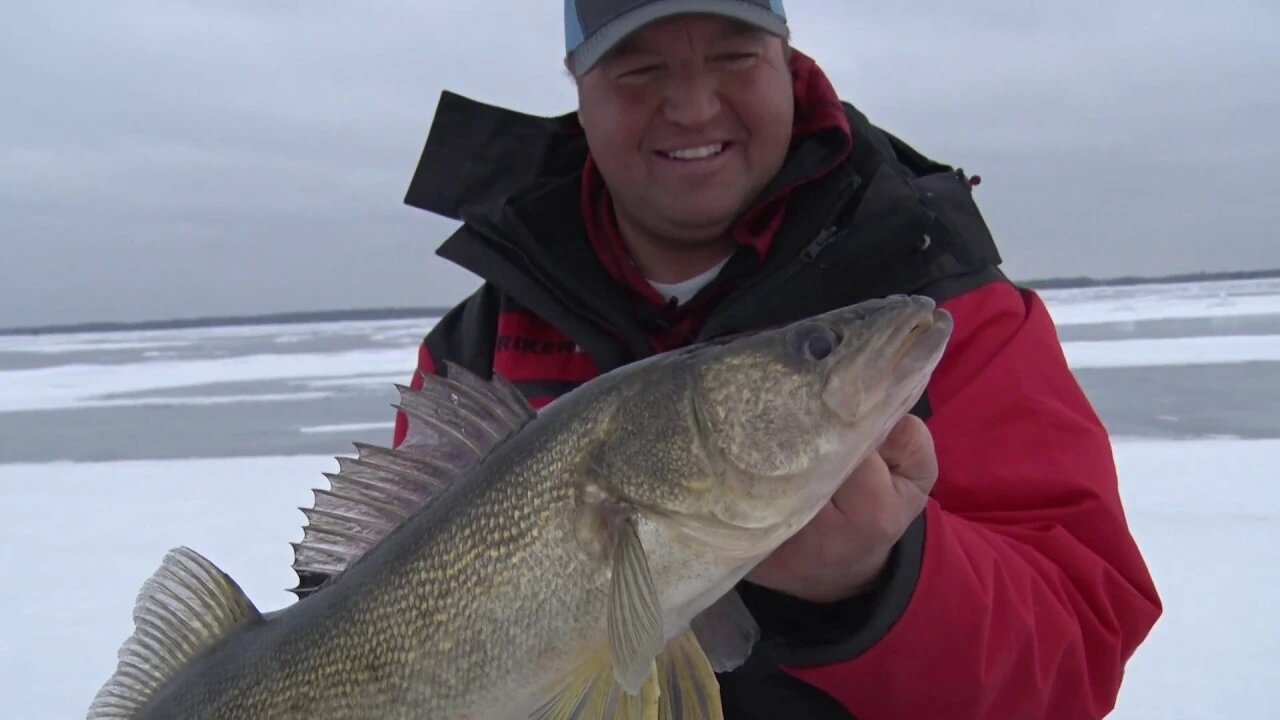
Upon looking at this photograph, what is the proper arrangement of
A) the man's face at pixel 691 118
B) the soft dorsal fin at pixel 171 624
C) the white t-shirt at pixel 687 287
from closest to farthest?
the soft dorsal fin at pixel 171 624 → the man's face at pixel 691 118 → the white t-shirt at pixel 687 287

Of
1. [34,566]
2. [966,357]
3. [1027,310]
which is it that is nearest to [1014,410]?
[966,357]

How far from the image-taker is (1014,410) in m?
2.13

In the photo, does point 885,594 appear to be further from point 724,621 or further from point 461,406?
point 461,406

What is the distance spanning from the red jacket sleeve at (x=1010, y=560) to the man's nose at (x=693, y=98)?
2.39ft

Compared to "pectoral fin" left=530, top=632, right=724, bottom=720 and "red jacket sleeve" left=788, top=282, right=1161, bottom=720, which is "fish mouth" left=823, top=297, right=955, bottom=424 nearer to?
"red jacket sleeve" left=788, top=282, right=1161, bottom=720

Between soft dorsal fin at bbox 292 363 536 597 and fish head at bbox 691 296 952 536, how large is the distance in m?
0.44

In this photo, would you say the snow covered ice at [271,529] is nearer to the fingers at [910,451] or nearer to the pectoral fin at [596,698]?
the fingers at [910,451]

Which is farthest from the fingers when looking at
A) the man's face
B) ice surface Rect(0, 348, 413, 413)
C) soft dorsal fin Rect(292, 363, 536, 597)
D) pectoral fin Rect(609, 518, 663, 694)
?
ice surface Rect(0, 348, 413, 413)

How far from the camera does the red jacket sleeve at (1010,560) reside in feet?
5.76

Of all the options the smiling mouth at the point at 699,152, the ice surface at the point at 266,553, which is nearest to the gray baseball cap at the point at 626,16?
the smiling mouth at the point at 699,152

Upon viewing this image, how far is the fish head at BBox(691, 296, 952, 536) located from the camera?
1579 millimetres

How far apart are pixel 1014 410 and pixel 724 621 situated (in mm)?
823

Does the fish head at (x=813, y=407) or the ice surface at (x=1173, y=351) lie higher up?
the fish head at (x=813, y=407)

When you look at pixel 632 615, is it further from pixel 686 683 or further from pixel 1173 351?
pixel 1173 351
